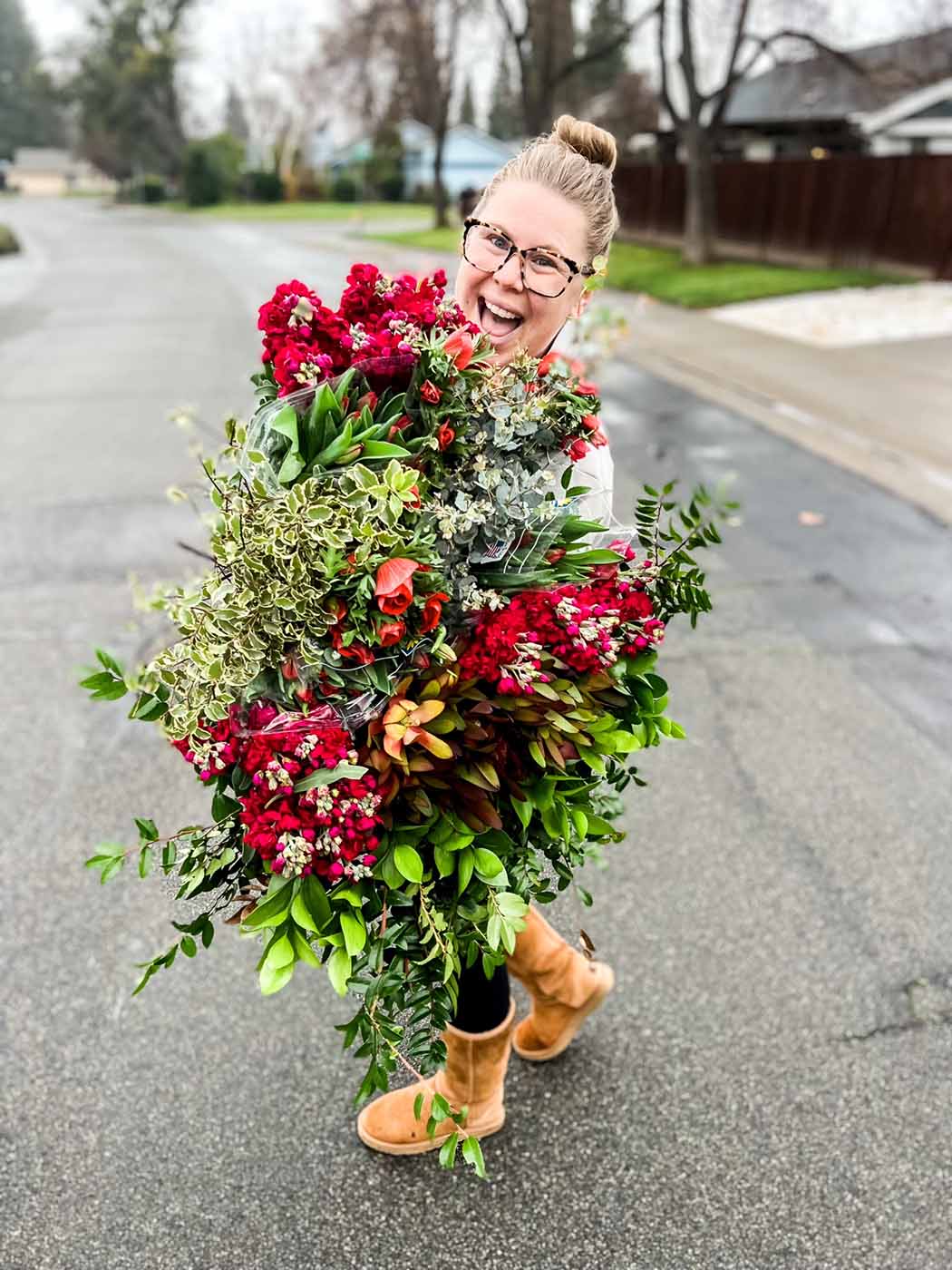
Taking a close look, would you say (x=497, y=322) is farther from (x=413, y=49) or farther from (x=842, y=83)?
(x=413, y=49)

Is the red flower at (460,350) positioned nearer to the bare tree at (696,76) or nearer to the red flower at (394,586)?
the red flower at (394,586)

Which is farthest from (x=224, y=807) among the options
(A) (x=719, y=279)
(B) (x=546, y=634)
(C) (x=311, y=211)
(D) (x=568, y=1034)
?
(C) (x=311, y=211)

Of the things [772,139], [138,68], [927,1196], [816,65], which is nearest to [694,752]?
[927,1196]

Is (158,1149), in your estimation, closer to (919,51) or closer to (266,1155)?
(266,1155)

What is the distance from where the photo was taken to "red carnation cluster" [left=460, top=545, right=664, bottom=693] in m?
1.44

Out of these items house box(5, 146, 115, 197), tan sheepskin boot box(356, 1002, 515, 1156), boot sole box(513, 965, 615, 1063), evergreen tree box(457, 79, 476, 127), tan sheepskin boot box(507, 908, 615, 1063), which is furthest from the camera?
house box(5, 146, 115, 197)

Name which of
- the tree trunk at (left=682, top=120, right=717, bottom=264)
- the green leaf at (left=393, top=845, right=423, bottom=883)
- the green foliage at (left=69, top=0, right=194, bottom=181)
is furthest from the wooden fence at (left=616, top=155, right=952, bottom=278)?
the green foliage at (left=69, top=0, right=194, bottom=181)

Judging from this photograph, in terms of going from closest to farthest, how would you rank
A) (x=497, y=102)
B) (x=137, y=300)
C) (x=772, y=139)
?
(x=137, y=300) → (x=772, y=139) → (x=497, y=102)

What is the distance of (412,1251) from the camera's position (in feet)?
6.40

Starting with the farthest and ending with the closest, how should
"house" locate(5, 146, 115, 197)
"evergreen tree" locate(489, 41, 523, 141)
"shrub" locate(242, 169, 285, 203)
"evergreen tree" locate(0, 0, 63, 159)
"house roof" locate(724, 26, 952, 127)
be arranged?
"evergreen tree" locate(0, 0, 63, 159)
"house" locate(5, 146, 115, 197)
"evergreen tree" locate(489, 41, 523, 141)
"shrub" locate(242, 169, 285, 203)
"house roof" locate(724, 26, 952, 127)

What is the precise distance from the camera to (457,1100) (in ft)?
7.10

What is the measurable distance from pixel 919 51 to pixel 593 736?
19893 mm

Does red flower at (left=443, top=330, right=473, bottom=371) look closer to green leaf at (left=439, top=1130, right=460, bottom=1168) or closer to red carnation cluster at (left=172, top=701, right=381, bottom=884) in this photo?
red carnation cluster at (left=172, top=701, right=381, bottom=884)

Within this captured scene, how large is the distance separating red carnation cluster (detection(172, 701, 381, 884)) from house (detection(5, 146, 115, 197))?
9319 cm
